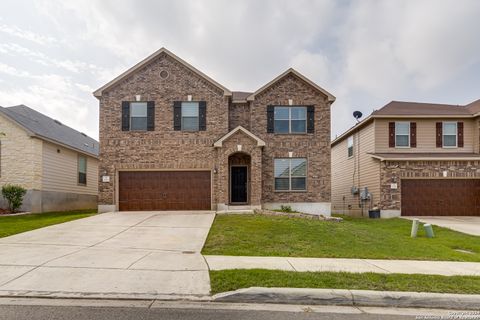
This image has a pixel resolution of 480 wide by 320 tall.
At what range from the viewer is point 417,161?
781 inches

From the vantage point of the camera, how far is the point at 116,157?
18.6 metres

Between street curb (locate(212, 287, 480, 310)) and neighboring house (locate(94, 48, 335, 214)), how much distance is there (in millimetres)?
12372

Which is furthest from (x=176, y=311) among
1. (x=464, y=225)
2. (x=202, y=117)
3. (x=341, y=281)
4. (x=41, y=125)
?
(x=41, y=125)

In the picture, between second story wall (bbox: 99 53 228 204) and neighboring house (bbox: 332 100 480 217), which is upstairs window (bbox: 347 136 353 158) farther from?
second story wall (bbox: 99 53 228 204)

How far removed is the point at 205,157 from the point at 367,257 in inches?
441

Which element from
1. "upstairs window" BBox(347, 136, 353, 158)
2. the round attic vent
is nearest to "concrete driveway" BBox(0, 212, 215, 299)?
the round attic vent

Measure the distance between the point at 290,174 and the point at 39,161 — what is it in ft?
44.4

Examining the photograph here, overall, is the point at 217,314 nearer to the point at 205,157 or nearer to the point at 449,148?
the point at 205,157

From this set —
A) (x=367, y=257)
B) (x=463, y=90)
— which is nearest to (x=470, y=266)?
(x=367, y=257)

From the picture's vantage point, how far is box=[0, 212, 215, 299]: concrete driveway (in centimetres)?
599

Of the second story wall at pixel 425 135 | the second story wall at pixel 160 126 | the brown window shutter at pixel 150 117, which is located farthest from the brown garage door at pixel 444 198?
the brown window shutter at pixel 150 117

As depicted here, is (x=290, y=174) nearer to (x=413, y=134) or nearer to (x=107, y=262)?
(x=413, y=134)

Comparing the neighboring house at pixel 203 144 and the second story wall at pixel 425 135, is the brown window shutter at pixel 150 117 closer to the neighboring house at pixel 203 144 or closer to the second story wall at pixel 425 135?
the neighboring house at pixel 203 144

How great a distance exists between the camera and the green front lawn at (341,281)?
6.12m
